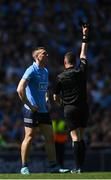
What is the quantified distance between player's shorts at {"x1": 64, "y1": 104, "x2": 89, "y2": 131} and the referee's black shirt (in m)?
0.08

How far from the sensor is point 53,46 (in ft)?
82.8

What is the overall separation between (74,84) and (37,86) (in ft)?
2.06

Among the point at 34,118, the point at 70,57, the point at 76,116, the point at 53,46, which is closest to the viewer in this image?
the point at 70,57

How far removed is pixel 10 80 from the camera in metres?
23.9

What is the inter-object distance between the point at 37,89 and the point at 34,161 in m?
5.41

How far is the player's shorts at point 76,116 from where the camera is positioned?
45.5 ft

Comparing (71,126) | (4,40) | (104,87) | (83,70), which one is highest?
(4,40)

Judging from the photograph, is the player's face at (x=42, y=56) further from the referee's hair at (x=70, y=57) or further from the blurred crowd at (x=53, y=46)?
the blurred crowd at (x=53, y=46)

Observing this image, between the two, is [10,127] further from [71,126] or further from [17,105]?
[71,126]

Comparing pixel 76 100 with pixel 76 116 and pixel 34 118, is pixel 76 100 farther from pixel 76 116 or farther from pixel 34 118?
pixel 34 118

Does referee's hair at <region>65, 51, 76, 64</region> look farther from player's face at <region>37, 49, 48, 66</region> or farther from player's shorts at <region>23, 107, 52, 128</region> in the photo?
player's shorts at <region>23, 107, 52, 128</region>

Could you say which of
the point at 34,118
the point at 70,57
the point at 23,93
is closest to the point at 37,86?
the point at 23,93

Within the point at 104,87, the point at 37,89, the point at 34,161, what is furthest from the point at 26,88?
the point at 104,87

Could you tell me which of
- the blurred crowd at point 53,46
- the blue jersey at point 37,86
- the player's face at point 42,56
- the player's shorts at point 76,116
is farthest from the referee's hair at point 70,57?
the blurred crowd at point 53,46
